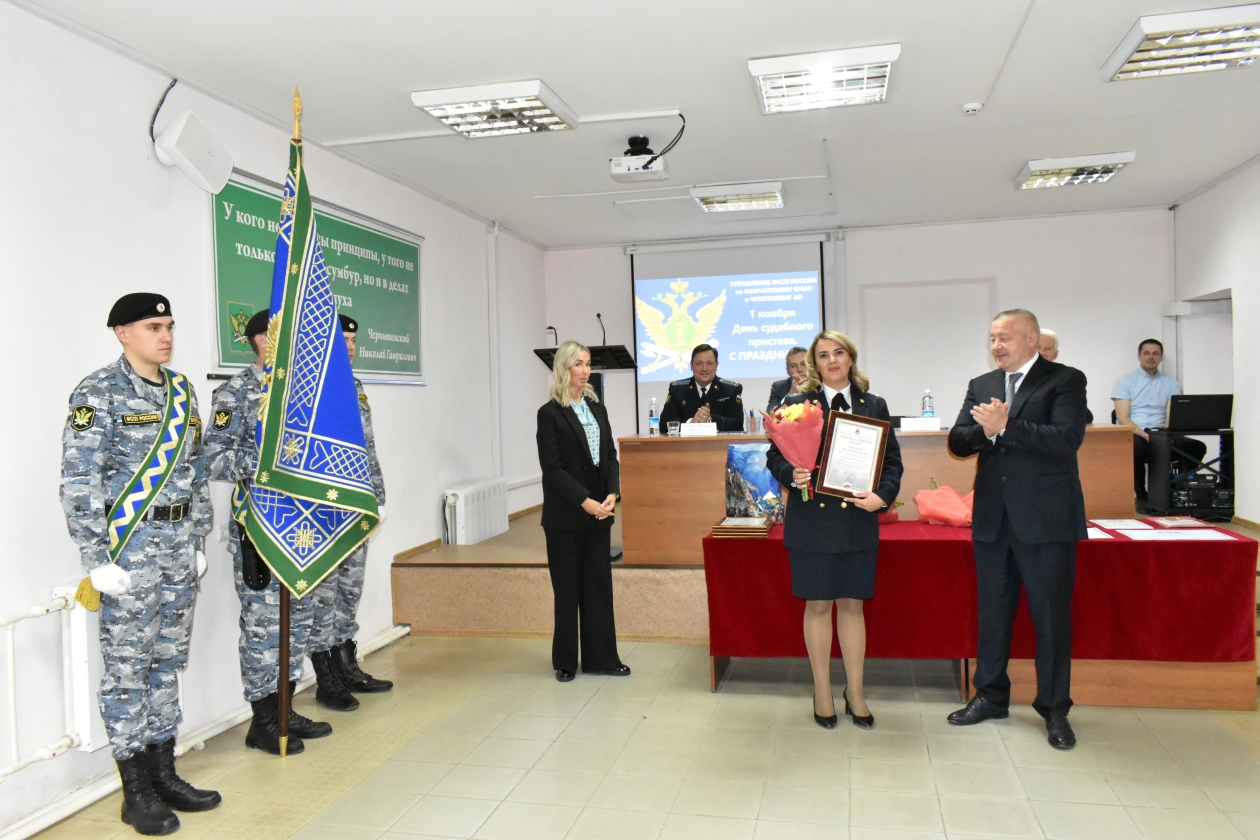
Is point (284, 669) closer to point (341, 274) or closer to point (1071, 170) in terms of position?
point (341, 274)

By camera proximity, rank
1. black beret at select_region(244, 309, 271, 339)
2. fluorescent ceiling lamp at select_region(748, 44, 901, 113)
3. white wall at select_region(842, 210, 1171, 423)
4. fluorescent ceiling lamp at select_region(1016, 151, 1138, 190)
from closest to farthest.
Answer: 1. black beret at select_region(244, 309, 271, 339)
2. fluorescent ceiling lamp at select_region(748, 44, 901, 113)
3. fluorescent ceiling lamp at select_region(1016, 151, 1138, 190)
4. white wall at select_region(842, 210, 1171, 423)

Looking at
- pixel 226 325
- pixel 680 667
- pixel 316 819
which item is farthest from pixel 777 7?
pixel 316 819

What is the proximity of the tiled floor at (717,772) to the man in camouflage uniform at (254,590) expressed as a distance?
11 cm

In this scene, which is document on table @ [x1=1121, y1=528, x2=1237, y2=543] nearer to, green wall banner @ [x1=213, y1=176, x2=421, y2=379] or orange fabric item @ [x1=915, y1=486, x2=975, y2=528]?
orange fabric item @ [x1=915, y1=486, x2=975, y2=528]

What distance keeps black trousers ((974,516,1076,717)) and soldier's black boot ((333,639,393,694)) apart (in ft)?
9.09

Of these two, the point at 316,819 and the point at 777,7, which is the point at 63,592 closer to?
the point at 316,819

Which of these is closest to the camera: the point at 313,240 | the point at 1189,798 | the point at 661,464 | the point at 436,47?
the point at 1189,798

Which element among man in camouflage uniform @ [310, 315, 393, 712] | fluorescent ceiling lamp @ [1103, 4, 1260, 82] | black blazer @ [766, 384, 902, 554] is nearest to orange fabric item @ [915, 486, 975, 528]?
black blazer @ [766, 384, 902, 554]

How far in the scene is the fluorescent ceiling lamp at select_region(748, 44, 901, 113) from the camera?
3.79 meters

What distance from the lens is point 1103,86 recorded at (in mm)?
4363

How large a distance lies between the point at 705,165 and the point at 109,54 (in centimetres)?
346

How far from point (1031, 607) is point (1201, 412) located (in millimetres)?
4303

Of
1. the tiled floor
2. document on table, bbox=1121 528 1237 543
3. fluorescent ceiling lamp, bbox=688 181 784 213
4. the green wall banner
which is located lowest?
the tiled floor

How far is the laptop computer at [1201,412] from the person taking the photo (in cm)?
650
